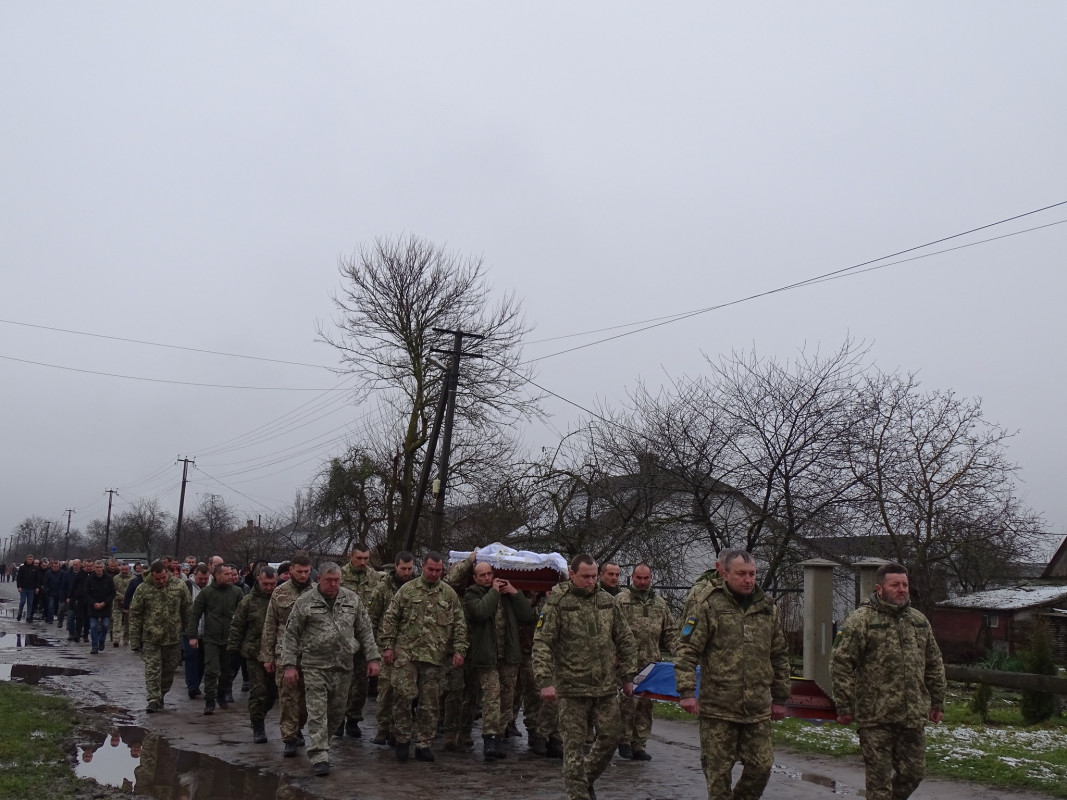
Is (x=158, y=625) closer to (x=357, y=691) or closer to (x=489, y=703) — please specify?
(x=357, y=691)

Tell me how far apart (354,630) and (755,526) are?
36.3 ft

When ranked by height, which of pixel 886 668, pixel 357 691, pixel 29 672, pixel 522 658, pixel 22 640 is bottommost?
pixel 22 640

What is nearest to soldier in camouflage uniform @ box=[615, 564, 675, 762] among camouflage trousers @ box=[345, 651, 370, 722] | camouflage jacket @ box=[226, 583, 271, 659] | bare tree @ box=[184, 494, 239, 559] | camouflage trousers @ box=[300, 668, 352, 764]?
camouflage trousers @ box=[300, 668, 352, 764]

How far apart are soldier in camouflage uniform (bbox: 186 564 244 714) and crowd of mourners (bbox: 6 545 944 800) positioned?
1.0 inches

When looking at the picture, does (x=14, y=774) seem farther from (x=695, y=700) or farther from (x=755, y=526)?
(x=755, y=526)

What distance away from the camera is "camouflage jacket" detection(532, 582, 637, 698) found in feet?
26.2

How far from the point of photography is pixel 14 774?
8414 mm

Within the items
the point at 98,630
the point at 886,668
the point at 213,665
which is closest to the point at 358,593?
Result: the point at 213,665

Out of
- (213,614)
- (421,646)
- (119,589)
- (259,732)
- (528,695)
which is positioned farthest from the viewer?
(119,589)

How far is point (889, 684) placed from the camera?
22.9ft

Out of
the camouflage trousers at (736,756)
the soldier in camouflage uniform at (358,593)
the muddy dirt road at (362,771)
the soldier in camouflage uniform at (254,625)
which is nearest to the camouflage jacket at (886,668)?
the camouflage trousers at (736,756)

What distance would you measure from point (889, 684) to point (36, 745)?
7.96 metres

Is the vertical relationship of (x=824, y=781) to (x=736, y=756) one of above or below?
below

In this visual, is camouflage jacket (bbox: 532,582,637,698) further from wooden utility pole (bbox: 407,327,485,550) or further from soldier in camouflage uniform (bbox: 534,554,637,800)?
wooden utility pole (bbox: 407,327,485,550)
